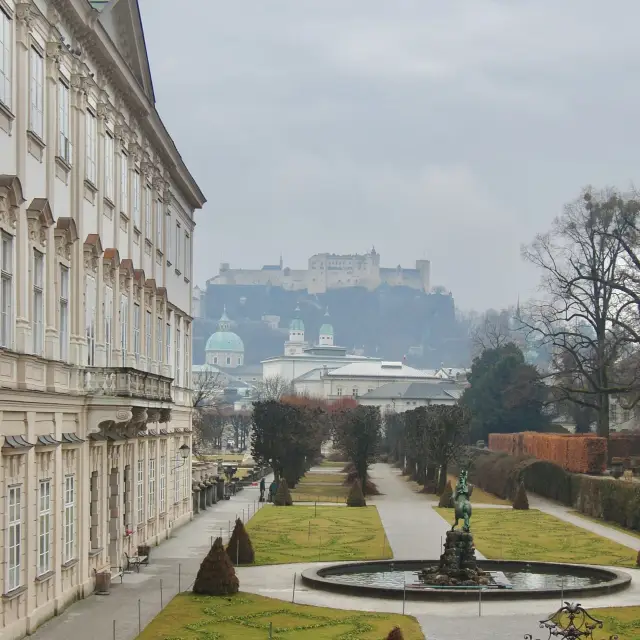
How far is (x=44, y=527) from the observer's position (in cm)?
2394

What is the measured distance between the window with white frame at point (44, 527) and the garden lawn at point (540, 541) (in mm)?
16101

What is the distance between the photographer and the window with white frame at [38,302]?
2333 cm

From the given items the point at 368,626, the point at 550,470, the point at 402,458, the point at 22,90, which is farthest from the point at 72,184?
the point at 402,458

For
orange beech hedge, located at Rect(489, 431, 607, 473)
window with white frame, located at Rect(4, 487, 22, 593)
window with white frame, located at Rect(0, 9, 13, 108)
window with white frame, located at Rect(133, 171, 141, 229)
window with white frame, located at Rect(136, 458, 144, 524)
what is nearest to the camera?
window with white frame, located at Rect(0, 9, 13, 108)

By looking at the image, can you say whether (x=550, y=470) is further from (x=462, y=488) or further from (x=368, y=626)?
(x=368, y=626)

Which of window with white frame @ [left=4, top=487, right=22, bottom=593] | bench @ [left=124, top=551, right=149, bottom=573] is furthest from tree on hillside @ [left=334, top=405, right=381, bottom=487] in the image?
window with white frame @ [left=4, top=487, right=22, bottom=593]

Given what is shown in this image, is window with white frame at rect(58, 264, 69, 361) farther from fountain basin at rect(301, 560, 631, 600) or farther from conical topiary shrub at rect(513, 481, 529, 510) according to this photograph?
conical topiary shrub at rect(513, 481, 529, 510)

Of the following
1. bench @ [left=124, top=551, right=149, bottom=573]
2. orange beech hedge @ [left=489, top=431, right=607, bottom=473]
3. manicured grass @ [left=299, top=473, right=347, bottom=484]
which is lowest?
bench @ [left=124, top=551, right=149, bottom=573]

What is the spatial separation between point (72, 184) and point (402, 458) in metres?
85.3

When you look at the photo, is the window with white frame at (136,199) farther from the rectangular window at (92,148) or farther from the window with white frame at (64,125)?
the window with white frame at (64,125)

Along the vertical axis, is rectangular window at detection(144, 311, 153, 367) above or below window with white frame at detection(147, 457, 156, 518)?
above

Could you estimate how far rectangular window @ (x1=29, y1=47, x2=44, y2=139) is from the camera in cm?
2277

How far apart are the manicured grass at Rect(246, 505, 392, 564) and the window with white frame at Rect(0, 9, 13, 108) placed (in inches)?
704

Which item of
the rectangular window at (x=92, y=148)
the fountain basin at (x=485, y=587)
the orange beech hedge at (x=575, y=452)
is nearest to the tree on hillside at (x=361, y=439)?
the orange beech hedge at (x=575, y=452)
